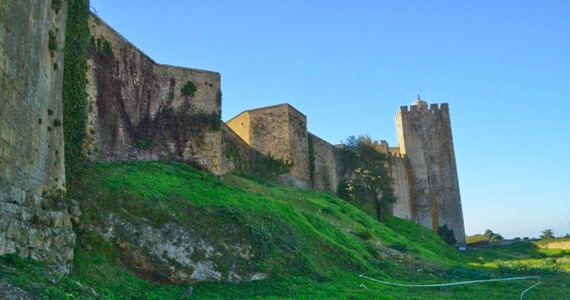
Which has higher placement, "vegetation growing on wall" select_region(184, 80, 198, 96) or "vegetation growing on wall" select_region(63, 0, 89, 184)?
"vegetation growing on wall" select_region(184, 80, 198, 96)

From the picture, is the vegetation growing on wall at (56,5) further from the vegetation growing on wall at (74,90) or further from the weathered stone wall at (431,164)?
the weathered stone wall at (431,164)

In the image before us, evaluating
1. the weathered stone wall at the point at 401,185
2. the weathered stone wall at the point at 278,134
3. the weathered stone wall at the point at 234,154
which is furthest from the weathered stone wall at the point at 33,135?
the weathered stone wall at the point at 401,185

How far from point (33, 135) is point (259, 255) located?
632cm

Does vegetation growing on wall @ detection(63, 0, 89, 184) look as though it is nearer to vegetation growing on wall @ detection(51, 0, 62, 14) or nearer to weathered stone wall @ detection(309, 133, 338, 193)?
vegetation growing on wall @ detection(51, 0, 62, 14)

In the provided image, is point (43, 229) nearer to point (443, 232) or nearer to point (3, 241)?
point (3, 241)

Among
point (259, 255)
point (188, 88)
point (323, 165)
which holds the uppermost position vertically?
point (188, 88)

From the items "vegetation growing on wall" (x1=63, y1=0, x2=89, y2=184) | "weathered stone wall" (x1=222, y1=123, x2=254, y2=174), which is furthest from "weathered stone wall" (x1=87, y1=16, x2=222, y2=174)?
"weathered stone wall" (x1=222, y1=123, x2=254, y2=174)

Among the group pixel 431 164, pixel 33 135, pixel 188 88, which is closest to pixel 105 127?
pixel 188 88

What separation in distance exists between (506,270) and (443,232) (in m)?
28.5

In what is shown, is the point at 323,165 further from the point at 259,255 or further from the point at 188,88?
the point at 259,255

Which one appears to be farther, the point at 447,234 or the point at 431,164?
the point at 431,164

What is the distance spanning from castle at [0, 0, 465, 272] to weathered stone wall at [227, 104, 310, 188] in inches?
2.4

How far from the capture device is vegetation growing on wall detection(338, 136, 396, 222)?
3684cm

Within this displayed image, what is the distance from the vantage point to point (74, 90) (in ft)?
40.5
